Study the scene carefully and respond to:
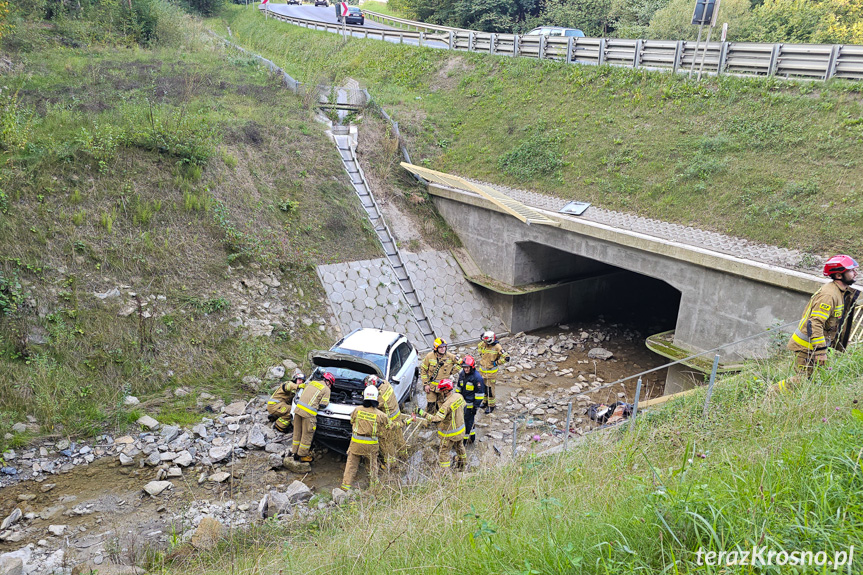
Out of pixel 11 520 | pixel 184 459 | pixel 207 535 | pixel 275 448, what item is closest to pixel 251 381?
pixel 275 448

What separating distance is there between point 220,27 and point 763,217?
35.8 m

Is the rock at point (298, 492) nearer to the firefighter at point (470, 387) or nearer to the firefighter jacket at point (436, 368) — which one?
the firefighter at point (470, 387)

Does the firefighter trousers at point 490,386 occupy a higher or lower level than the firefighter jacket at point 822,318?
lower

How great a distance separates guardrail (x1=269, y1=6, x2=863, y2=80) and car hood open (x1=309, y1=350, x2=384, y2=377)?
14.5 meters

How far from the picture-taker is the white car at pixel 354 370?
8.73 meters

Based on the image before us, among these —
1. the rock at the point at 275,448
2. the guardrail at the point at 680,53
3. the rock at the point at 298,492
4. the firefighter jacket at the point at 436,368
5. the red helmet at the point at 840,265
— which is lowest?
the rock at the point at 275,448

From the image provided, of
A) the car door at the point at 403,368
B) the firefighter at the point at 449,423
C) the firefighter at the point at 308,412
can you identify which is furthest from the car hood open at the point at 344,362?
the firefighter at the point at 449,423

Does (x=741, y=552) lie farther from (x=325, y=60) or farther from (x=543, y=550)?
(x=325, y=60)

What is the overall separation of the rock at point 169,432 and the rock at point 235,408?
96cm

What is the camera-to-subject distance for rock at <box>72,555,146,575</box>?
5591mm

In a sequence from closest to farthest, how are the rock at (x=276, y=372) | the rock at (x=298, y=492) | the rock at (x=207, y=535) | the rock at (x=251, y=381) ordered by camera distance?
the rock at (x=207, y=535), the rock at (x=298, y=492), the rock at (x=251, y=381), the rock at (x=276, y=372)

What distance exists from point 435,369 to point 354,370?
5.21ft

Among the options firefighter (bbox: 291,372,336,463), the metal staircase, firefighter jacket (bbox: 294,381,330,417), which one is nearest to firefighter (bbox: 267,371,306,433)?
firefighter (bbox: 291,372,336,463)

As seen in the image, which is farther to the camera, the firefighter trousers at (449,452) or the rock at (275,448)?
the rock at (275,448)
